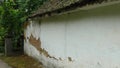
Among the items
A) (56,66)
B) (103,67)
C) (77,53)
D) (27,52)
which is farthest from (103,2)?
(27,52)

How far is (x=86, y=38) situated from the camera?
6754mm

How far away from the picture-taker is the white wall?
5398 millimetres

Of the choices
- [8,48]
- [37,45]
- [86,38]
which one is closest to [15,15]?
[8,48]

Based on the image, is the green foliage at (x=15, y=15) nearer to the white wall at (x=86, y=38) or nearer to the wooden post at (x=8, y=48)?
the wooden post at (x=8, y=48)

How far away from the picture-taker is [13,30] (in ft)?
53.2

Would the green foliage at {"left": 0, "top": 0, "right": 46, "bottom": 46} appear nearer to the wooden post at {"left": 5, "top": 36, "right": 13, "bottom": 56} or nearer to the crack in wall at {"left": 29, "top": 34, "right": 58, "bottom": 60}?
the wooden post at {"left": 5, "top": 36, "right": 13, "bottom": 56}

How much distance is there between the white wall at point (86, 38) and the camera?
213 inches

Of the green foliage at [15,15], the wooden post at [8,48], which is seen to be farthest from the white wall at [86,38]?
the wooden post at [8,48]

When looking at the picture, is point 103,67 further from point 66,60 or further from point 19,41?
point 19,41

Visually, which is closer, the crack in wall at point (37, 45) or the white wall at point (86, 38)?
the white wall at point (86, 38)

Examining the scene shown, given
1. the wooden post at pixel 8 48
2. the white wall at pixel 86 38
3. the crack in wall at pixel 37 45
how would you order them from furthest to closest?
the wooden post at pixel 8 48
the crack in wall at pixel 37 45
the white wall at pixel 86 38

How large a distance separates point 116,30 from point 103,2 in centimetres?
68

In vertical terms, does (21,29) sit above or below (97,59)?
above

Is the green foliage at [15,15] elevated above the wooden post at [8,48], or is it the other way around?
the green foliage at [15,15]
